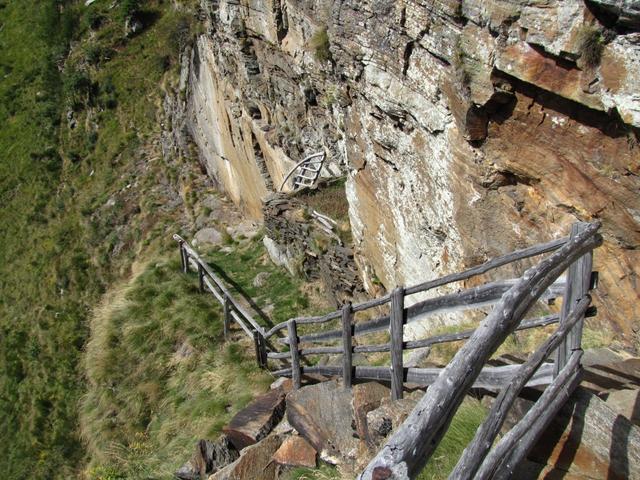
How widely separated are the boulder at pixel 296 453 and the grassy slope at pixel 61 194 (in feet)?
18.8

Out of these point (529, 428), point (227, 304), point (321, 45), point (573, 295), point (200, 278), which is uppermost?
point (321, 45)

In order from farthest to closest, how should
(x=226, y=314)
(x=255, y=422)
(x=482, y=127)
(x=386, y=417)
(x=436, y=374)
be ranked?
(x=226, y=314), (x=255, y=422), (x=482, y=127), (x=436, y=374), (x=386, y=417)

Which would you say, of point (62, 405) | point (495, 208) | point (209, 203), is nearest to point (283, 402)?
point (495, 208)

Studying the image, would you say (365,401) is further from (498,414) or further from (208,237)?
(208,237)

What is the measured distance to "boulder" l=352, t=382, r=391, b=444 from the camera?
490cm

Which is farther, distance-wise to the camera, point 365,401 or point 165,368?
point 165,368

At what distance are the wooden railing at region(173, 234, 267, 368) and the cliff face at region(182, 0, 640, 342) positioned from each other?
2045 mm

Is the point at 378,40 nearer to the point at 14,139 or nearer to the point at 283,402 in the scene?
the point at 283,402

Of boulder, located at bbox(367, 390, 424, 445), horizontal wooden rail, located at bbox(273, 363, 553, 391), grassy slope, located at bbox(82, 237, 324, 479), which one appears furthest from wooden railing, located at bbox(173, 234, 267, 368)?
boulder, located at bbox(367, 390, 424, 445)

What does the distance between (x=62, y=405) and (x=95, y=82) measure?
15.2m

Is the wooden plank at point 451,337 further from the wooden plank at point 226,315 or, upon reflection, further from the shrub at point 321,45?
the shrub at point 321,45

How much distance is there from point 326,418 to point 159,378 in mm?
5472

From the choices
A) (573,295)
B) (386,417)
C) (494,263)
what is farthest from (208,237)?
(573,295)

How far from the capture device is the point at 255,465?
17.4 feet
